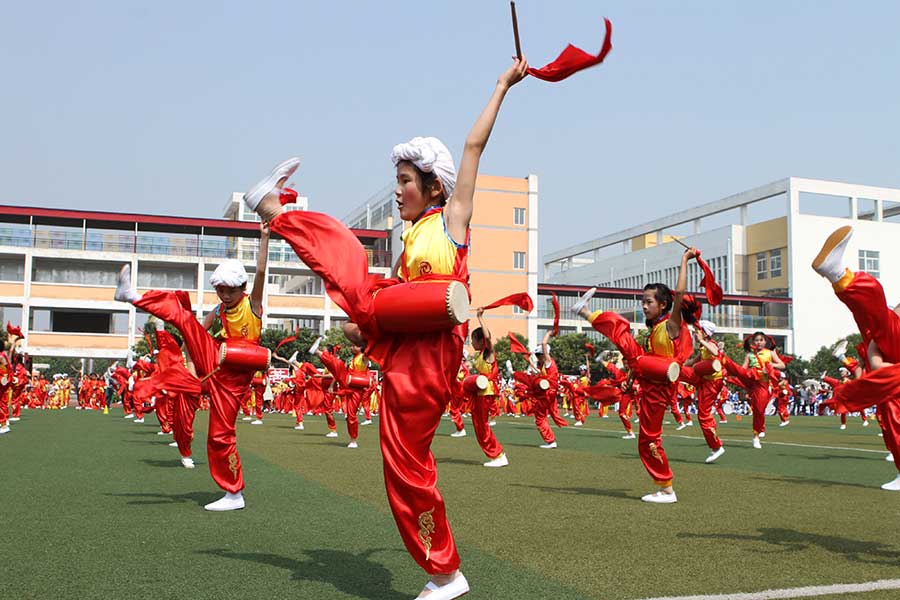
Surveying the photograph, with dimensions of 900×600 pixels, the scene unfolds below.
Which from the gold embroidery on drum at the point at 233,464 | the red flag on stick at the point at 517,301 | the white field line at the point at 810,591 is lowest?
the white field line at the point at 810,591

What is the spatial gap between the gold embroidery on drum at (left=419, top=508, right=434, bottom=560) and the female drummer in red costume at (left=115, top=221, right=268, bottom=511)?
3.27m

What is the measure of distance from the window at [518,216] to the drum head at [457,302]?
61.1m

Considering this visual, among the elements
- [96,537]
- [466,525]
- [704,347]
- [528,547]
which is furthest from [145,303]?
[704,347]

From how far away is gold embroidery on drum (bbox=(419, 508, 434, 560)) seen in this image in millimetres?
3811

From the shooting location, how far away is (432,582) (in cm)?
382

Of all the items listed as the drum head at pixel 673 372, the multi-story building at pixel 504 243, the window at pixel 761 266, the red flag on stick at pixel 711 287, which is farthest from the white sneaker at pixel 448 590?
the window at pixel 761 266

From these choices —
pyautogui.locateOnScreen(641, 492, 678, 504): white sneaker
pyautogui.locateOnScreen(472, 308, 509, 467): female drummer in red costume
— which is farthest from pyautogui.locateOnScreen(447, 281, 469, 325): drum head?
pyautogui.locateOnScreen(472, 308, 509, 467): female drummer in red costume

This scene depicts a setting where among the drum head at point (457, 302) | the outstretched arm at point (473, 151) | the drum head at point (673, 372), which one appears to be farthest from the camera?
the drum head at point (673, 372)

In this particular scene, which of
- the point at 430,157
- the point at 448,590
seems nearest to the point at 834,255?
the point at 430,157

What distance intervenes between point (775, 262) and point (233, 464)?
64.6 m

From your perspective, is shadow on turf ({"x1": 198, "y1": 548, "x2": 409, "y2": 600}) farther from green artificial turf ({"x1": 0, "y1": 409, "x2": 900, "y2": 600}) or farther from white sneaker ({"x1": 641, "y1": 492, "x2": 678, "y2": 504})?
white sneaker ({"x1": 641, "y1": 492, "x2": 678, "y2": 504})

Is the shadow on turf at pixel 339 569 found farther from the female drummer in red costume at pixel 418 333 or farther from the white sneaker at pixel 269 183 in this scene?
the white sneaker at pixel 269 183

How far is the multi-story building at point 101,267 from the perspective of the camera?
4978 centimetres

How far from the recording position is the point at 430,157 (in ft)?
13.3
